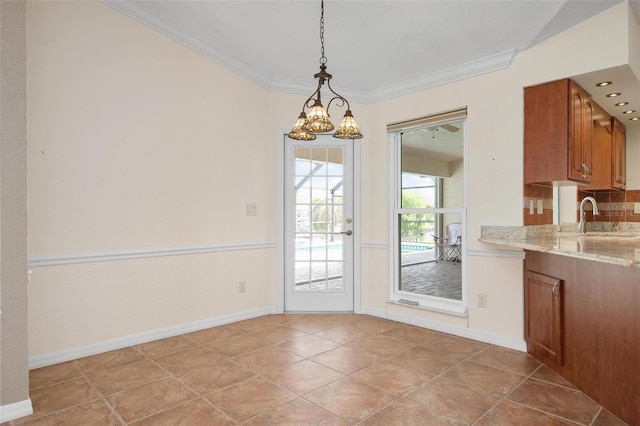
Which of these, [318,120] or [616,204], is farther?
[616,204]

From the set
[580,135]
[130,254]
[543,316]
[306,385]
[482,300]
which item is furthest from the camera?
[482,300]

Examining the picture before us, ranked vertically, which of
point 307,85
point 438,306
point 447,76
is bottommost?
point 438,306

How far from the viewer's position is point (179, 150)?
3.36m

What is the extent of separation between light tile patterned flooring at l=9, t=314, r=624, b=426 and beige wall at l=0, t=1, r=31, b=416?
20 cm

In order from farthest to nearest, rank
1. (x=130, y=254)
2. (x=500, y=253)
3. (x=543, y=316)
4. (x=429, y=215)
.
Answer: (x=429, y=215) → (x=500, y=253) → (x=130, y=254) → (x=543, y=316)

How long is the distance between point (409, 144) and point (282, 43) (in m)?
1.72

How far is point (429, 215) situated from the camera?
3.96 metres

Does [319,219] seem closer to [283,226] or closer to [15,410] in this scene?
[283,226]

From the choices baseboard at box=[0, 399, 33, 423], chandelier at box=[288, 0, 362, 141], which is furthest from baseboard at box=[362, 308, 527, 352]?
baseboard at box=[0, 399, 33, 423]

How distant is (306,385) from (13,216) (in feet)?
6.43

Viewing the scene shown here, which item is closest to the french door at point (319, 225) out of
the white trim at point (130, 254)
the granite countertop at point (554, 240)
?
the white trim at point (130, 254)

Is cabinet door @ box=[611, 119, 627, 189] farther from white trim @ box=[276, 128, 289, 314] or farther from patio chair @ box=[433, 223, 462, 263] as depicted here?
white trim @ box=[276, 128, 289, 314]

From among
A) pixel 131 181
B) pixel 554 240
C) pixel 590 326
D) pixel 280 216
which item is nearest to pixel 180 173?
pixel 131 181

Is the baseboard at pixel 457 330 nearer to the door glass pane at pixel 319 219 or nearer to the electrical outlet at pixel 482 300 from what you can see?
the electrical outlet at pixel 482 300
